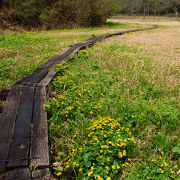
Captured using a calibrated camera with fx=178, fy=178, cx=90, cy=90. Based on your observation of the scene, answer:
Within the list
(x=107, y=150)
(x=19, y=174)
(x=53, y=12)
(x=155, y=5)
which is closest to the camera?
(x=19, y=174)

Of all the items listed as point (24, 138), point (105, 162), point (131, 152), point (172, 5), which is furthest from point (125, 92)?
point (172, 5)

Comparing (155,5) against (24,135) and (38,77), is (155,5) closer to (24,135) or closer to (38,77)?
(38,77)

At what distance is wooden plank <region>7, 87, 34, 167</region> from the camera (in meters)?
1.92

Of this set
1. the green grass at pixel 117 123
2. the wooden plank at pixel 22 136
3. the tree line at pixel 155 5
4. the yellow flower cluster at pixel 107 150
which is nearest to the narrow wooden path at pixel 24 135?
the wooden plank at pixel 22 136

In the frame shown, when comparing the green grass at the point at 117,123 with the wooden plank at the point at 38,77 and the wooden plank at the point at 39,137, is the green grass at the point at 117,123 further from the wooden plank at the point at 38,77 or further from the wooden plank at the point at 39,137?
the wooden plank at the point at 38,77

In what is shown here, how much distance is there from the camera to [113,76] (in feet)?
14.9

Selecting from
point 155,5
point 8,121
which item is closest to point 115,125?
point 8,121

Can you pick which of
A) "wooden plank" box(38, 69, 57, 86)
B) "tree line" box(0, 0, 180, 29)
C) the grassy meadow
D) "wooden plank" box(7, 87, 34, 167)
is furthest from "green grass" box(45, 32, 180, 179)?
"tree line" box(0, 0, 180, 29)

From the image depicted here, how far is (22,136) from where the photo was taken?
2.25 m

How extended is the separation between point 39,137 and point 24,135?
190 millimetres

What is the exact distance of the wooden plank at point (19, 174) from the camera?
5.74 ft

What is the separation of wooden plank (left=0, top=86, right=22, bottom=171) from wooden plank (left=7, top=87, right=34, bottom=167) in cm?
6

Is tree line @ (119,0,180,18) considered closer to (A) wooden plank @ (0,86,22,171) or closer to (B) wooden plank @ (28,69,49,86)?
(B) wooden plank @ (28,69,49,86)

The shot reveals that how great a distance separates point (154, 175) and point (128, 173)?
0.27m
